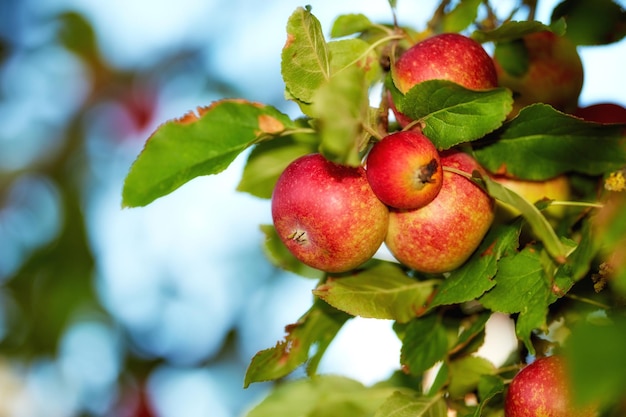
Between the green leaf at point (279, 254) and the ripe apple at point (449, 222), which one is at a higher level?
the ripe apple at point (449, 222)

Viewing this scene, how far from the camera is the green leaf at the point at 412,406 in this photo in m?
0.96

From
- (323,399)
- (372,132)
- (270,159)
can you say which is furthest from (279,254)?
(372,132)

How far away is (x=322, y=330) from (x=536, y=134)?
0.40 metres

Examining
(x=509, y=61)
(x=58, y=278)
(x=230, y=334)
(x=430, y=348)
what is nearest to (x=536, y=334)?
(x=430, y=348)

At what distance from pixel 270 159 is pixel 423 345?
0.34m

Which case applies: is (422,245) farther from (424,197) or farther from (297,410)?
(297,410)

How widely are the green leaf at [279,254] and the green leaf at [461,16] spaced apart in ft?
1.35

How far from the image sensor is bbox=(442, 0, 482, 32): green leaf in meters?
1.11

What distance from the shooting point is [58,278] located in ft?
6.55

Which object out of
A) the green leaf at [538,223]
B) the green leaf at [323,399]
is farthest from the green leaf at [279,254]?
the green leaf at [538,223]

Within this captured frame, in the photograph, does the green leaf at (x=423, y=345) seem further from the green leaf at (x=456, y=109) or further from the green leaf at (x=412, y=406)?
the green leaf at (x=456, y=109)

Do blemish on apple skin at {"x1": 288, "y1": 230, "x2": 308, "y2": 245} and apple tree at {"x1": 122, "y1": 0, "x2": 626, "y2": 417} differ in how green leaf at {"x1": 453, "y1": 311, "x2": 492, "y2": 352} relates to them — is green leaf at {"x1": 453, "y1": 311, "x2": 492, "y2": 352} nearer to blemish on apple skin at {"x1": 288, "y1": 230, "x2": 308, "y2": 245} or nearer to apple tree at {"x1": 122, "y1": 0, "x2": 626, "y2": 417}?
apple tree at {"x1": 122, "y1": 0, "x2": 626, "y2": 417}

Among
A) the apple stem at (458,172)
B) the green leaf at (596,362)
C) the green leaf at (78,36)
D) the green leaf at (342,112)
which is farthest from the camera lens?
the green leaf at (78,36)

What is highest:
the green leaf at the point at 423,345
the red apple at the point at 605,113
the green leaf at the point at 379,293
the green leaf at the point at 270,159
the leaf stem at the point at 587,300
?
the green leaf at the point at 270,159
